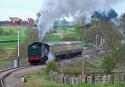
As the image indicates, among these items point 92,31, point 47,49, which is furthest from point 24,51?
point 47,49

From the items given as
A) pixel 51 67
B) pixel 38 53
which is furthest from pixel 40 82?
pixel 38 53

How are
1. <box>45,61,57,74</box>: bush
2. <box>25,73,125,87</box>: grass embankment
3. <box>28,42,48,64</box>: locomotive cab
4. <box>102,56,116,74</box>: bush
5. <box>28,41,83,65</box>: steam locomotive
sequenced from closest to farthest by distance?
<box>25,73,125,87</box>: grass embankment, <box>102,56,116,74</box>: bush, <box>45,61,57,74</box>: bush, <box>28,42,48,64</box>: locomotive cab, <box>28,41,83,65</box>: steam locomotive

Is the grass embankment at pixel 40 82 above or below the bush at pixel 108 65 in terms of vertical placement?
below

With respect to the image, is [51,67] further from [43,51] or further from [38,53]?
[43,51]

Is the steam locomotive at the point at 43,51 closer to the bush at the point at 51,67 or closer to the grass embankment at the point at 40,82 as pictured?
the grass embankment at the point at 40,82

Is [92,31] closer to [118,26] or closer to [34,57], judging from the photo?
[118,26]

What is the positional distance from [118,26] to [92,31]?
19565mm

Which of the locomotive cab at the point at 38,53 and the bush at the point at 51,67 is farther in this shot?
the locomotive cab at the point at 38,53

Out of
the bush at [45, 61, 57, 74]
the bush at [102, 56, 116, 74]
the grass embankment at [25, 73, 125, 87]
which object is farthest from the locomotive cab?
the bush at [102, 56, 116, 74]

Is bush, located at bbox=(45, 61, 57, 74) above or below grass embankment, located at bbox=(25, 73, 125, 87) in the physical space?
above

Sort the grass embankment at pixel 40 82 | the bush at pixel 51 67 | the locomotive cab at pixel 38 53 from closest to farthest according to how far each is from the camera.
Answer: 1. the grass embankment at pixel 40 82
2. the bush at pixel 51 67
3. the locomotive cab at pixel 38 53

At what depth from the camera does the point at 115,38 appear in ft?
220

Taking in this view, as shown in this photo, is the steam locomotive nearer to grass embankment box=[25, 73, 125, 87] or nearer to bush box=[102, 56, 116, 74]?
grass embankment box=[25, 73, 125, 87]

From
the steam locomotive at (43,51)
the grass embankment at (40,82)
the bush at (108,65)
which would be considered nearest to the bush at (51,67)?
the grass embankment at (40,82)
